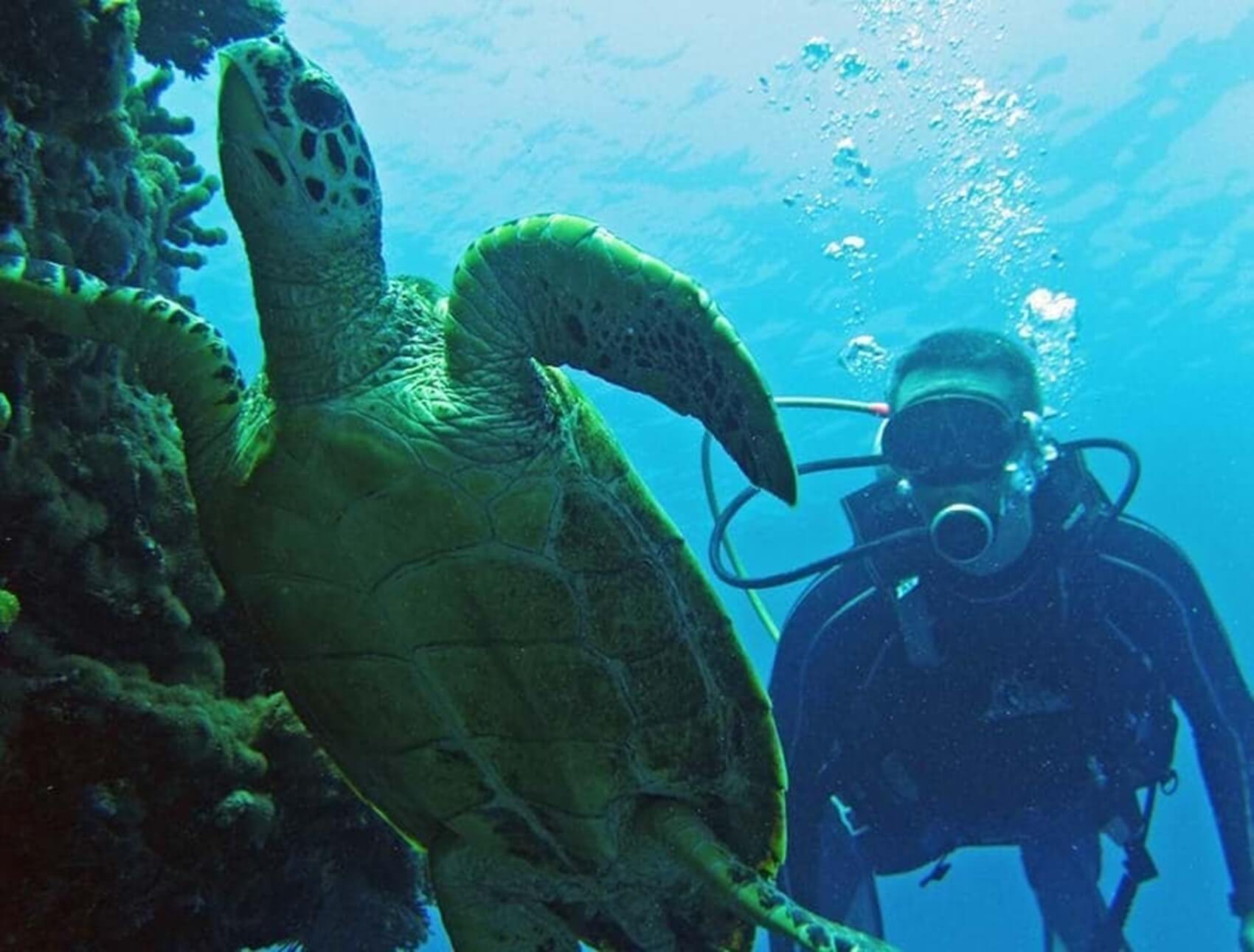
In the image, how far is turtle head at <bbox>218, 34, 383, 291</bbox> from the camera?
1.87 metres

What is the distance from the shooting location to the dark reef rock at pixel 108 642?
2.23m

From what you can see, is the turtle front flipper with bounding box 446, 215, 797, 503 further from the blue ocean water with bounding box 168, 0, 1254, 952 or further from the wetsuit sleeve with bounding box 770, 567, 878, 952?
the blue ocean water with bounding box 168, 0, 1254, 952

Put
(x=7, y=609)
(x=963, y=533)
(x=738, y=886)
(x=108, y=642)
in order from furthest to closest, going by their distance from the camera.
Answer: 1. (x=963, y=533)
2. (x=108, y=642)
3. (x=738, y=886)
4. (x=7, y=609)

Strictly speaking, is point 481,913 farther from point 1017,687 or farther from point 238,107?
point 1017,687

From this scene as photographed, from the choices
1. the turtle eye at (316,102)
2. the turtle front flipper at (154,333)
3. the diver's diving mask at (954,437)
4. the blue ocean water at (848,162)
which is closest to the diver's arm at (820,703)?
the diver's diving mask at (954,437)

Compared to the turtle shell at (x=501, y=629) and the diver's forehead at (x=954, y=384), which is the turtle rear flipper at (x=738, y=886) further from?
the diver's forehead at (x=954, y=384)

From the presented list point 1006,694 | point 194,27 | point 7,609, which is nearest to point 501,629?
point 7,609

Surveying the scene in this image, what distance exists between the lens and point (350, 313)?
6.82ft

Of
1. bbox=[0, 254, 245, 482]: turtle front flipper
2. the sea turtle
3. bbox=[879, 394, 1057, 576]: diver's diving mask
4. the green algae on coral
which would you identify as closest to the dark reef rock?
the green algae on coral

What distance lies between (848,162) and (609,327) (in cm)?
1589

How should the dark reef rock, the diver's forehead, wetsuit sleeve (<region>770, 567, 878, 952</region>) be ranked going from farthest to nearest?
wetsuit sleeve (<region>770, 567, 878, 952</region>) → the diver's forehead → the dark reef rock

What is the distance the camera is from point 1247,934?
3928 millimetres

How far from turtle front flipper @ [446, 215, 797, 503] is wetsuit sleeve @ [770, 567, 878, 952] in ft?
10.2

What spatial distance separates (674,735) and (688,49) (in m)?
13.6
